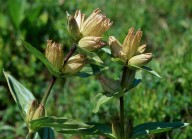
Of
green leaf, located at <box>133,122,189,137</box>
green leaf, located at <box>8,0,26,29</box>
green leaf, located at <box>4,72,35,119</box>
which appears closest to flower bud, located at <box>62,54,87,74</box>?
green leaf, located at <box>4,72,35,119</box>

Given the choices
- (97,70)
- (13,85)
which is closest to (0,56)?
(13,85)

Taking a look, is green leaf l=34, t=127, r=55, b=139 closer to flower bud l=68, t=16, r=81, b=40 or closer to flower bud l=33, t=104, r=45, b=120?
flower bud l=33, t=104, r=45, b=120

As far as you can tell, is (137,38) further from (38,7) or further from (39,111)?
(38,7)

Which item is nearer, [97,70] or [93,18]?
[93,18]

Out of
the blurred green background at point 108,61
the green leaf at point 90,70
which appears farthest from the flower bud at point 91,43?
the blurred green background at point 108,61

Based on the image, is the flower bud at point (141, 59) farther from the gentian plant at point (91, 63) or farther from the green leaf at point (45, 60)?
the green leaf at point (45, 60)

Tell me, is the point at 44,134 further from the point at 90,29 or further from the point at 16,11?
the point at 16,11
